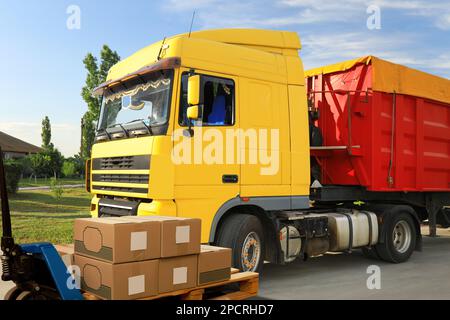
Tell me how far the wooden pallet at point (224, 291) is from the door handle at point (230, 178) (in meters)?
1.39

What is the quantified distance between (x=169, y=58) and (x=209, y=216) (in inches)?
81.5

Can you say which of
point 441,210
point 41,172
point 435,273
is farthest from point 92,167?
point 41,172

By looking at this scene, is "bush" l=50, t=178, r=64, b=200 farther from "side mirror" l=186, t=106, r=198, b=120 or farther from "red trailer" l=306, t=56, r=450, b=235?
"side mirror" l=186, t=106, r=198, b=120

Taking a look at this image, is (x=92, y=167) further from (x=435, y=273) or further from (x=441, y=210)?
(x=441, y=210)

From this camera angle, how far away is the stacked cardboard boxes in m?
3.72

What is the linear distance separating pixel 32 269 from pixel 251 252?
302 centimetres

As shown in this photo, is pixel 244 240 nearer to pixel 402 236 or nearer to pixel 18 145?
pixel 402 236

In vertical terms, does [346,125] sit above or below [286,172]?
above

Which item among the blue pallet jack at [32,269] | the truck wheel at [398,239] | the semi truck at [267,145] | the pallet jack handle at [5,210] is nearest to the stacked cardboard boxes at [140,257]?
the blue pallet jack at [32,269]

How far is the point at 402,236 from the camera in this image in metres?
8.42

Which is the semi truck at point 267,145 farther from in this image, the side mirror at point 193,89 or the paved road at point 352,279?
the paved road at point 352,279

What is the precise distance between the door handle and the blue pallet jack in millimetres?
2505
